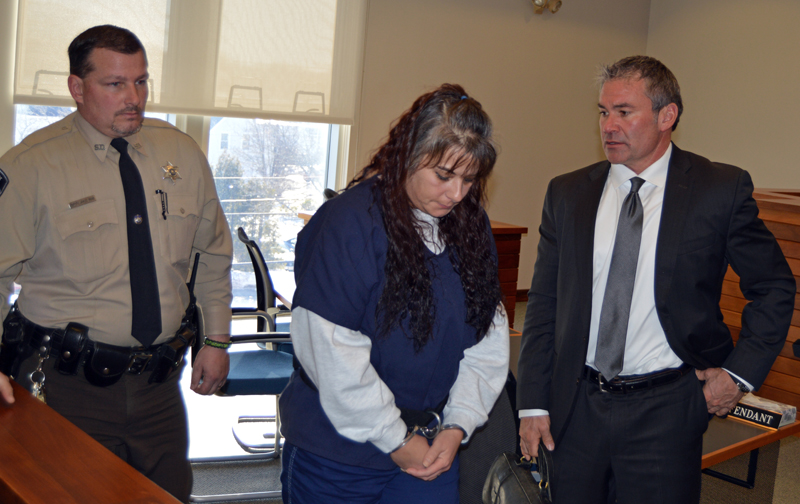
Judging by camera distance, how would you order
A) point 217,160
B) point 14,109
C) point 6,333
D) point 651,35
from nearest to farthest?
point 6,333, point 14,109, point 217,160, point 651,35

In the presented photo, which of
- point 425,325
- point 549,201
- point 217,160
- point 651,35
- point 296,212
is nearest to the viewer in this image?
point 425,325

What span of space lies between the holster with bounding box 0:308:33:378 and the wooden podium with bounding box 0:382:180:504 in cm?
59

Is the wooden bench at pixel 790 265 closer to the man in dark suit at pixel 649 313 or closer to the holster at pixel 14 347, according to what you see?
the man in dark suit at pixel 649 313

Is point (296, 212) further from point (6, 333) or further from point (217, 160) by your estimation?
point (6, 333)

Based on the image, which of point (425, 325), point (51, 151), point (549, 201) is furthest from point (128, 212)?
point (549, 201)

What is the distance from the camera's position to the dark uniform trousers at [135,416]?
174 cm

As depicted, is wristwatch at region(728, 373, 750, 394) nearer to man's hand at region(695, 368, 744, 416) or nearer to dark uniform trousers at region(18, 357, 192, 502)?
man's hand at region(695, 368, 744, 416)

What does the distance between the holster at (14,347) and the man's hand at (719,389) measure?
173 centimetres

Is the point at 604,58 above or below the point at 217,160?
above

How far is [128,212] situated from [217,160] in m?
4.09

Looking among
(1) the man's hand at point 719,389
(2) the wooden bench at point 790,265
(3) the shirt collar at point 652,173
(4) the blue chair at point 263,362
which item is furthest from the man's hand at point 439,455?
(2) the wooden bench at point 790,265

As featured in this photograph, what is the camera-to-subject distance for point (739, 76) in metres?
7.25

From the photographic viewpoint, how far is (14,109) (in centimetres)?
482

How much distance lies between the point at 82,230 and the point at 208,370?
1.74ft
